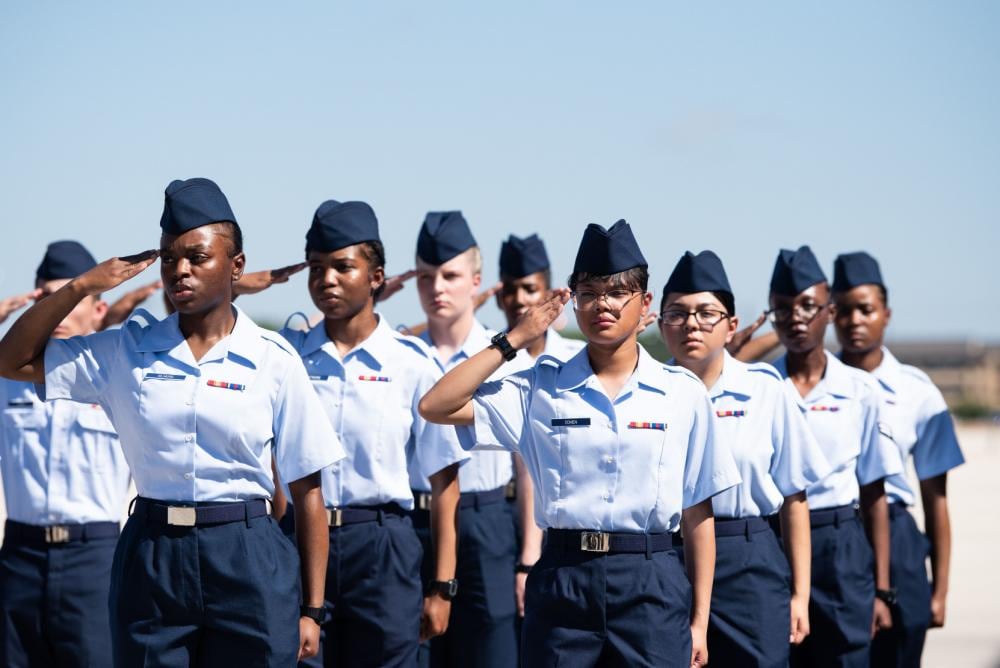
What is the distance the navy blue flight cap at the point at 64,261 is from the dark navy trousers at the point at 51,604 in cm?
141

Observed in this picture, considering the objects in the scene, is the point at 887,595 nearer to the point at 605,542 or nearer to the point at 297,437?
the point at 605,542

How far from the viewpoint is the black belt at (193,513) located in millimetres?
4906

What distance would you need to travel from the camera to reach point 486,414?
5309 millimetres

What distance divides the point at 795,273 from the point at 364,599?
2.67 meters

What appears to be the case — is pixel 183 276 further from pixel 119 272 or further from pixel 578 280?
pixel 578 280

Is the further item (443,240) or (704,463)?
(443,240)

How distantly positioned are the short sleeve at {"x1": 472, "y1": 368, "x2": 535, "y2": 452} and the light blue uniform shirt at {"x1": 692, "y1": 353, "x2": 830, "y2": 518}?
1.21m

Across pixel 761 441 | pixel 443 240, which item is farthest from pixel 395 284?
pixel 761 441

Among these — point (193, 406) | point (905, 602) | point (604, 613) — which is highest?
point (193, 406)

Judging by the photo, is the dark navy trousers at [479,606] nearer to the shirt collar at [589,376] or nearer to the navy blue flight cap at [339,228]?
the navy blue flight cap at [339,228]

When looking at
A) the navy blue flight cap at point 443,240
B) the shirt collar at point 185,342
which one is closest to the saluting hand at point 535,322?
the shirt collar at point 185,342

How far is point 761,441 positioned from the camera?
6305mm

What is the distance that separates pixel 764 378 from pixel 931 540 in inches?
88.9

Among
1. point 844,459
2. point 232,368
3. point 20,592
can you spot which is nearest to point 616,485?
point 232,368
